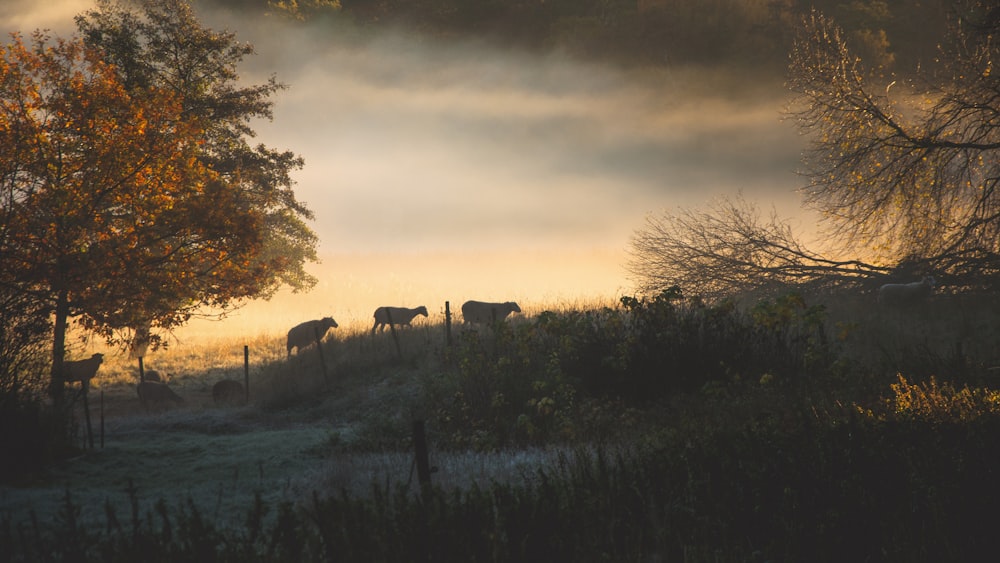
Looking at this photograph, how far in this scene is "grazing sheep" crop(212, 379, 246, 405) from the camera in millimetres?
21766

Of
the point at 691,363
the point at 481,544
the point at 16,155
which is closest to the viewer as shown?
the point at 481,544

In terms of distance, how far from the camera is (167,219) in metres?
21.8

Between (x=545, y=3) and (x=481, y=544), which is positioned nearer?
(x=481, y=544)

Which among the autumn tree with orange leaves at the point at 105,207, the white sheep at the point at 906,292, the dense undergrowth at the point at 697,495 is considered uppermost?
the autumn tree with orange leaves at the point at 105,207

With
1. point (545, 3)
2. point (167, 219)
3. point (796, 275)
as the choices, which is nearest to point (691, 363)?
point (796, 275)

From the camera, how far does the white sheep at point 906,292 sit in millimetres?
21266

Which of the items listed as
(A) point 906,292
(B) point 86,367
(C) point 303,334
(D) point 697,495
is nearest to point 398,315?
(C) point 303,334

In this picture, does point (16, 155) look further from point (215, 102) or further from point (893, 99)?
point (893, 99)

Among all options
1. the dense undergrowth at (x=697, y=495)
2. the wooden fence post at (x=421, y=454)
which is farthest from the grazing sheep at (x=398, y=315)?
the wooden fence post at (x=421, y=454)

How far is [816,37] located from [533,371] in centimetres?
1353

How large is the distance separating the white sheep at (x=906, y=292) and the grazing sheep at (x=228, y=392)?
19901 mm

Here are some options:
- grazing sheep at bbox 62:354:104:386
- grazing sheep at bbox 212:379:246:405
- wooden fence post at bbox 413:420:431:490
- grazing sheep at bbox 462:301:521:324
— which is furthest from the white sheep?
grazing sheep at bbox 62:354:104:386

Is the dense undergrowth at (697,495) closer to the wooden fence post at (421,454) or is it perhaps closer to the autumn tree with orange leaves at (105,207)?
the wooden fence post at (421,454)

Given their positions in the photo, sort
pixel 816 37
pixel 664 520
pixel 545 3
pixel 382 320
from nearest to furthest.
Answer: pixel 664 520, pixel 816 37, pixel 382 320, pixel 545 3
